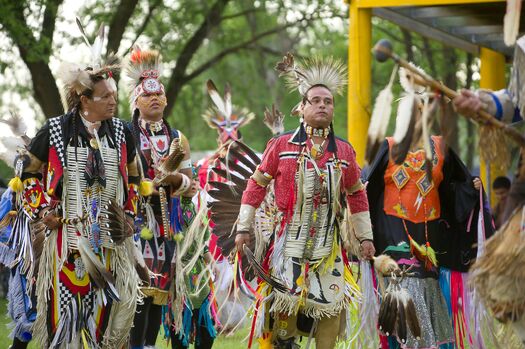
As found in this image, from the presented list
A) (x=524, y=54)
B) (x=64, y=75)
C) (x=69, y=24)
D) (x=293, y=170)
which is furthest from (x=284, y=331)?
(x=69, y=24)

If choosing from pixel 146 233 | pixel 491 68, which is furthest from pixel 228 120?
pixel 491 68

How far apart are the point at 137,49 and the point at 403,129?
3.12 m

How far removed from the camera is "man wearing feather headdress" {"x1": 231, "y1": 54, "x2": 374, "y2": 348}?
18.7 ft

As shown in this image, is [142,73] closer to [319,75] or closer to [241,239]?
[319,75]

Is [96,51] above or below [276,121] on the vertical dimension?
above

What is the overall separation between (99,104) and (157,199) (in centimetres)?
110

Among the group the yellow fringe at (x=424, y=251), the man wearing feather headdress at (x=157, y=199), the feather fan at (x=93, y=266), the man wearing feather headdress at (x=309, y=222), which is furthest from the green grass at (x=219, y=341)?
the feather fan at (x=93, y=266)

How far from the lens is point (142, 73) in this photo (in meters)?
6.72

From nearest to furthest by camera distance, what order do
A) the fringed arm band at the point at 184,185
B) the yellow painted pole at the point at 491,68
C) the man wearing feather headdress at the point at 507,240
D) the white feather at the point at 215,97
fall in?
the man wearing feather headdress at the point at 507,240
the fringed arm band at the point at 184,185
the white feather at the point at 215,97
the yellow painted pole at the point at 491,68

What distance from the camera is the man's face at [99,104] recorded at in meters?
5.54

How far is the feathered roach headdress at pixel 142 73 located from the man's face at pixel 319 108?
123cm

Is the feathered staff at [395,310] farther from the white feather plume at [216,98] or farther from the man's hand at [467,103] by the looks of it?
the white feather plume at [216,98]

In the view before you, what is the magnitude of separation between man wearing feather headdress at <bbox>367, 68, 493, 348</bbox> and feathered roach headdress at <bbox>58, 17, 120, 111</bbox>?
1.76 m

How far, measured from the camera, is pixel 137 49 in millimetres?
6828
